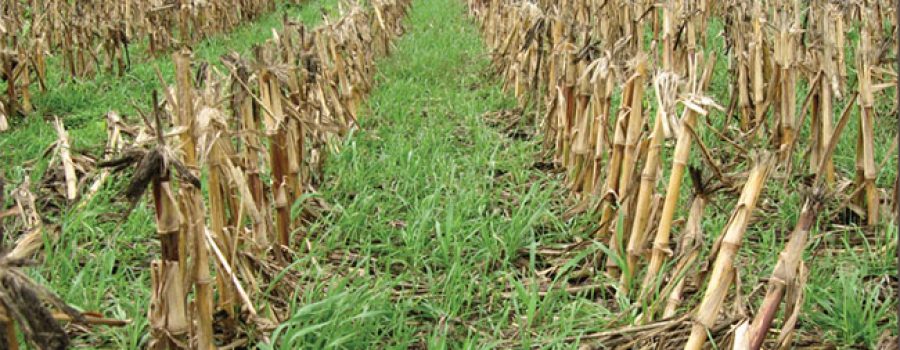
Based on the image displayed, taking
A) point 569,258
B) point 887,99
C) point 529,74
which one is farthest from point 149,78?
point 887,99

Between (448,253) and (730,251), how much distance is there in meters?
1.08

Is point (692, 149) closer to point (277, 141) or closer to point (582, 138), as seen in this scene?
point (582, 138)

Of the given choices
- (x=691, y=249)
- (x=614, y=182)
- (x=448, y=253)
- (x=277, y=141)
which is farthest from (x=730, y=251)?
(x=277, y=141)

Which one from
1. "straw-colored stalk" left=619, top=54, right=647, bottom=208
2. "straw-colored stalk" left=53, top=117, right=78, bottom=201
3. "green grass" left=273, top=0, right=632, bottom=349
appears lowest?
"green grass" left=273, top=0, right=632, bottom=349

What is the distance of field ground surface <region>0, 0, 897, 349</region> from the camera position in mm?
2043

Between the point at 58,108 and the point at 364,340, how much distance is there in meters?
3.59

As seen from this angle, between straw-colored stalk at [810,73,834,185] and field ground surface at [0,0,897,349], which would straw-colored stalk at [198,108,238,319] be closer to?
field ground surface at [0,0,897,349]

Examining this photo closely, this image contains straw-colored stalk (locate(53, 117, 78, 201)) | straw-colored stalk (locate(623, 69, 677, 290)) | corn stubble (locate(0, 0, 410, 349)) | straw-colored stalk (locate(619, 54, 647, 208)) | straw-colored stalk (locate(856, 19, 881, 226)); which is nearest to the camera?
corn stubble (locate(0, 0, 410, 349))

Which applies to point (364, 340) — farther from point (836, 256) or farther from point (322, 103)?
point (322, 103)

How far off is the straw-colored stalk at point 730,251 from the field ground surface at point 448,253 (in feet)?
0.95

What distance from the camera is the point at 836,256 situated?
2455 mm

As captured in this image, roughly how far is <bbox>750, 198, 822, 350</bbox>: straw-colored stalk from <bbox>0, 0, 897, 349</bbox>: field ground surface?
1.28ft

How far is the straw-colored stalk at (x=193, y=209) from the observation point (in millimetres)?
1600

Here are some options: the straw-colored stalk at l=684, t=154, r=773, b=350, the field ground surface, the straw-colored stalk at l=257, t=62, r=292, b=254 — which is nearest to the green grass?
the field ground surface
